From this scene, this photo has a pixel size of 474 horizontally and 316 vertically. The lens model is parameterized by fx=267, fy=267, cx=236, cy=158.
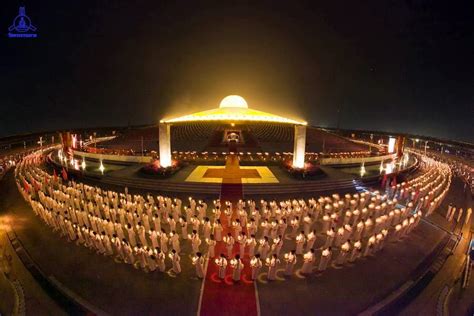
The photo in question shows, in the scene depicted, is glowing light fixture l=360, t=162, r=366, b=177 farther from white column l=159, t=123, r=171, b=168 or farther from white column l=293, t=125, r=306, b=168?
white column l=159, t=123, r=171, b=168

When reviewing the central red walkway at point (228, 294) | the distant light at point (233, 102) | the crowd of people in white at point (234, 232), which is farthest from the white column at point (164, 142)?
the distant light at point (233, 102)

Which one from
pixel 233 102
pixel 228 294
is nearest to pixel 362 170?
pixel 228 294

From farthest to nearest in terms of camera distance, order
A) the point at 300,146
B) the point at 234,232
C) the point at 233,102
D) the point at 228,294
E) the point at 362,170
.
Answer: the point at 233,102, the point at 362,170, the point at 300,146, the point at 234,232, the point at 228,294

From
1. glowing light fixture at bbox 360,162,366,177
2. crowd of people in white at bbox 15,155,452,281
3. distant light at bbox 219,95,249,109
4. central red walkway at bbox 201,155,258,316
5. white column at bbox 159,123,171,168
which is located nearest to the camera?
central red walkway at bbox 201,155,258,316

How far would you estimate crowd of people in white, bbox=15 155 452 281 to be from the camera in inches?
308

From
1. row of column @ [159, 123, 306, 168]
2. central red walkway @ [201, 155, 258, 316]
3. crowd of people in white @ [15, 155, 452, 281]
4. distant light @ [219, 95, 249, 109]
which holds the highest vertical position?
distant light @ [219, 95, 249, 109]

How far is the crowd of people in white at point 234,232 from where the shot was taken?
7.82 metres

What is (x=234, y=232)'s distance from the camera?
397 inches

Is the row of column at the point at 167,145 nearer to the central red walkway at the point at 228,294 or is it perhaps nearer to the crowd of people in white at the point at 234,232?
the crowd of people in white at the point at 234,232

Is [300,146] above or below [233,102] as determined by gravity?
below

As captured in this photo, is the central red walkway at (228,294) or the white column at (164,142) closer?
the central red walkway at (228,294)

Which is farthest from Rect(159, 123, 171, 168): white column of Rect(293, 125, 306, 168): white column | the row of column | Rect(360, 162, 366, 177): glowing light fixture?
Rect(360, 162, 366, 177): glowing light fixture

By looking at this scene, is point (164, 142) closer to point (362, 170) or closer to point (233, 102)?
point (362, 170)

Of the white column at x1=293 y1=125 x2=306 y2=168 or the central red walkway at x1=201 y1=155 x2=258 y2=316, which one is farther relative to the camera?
the white column at x1=293 y1=125 x2=306 y2=168
